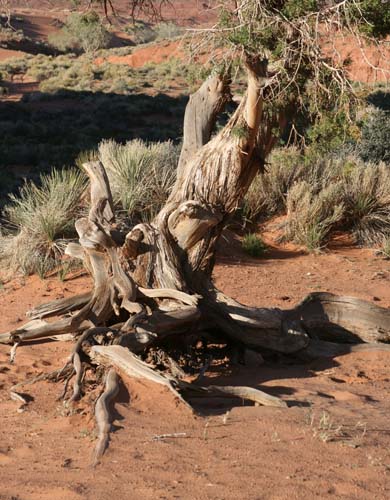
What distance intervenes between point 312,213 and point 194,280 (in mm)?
5012

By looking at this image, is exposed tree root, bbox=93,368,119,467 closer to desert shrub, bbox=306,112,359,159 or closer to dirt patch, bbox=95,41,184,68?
desert shrub, bbox=306,112,359,159

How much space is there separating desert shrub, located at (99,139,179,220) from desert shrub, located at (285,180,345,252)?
6.34 ft

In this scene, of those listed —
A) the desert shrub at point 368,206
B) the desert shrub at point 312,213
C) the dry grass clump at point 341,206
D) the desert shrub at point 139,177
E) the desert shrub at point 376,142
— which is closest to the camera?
the desert shrub at point 139,177

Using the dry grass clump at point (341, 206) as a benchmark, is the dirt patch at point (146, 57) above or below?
above

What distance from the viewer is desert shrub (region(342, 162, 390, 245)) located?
1214 cm

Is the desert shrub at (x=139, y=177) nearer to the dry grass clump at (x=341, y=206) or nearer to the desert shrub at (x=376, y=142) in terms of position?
the dry grass clump at (x=341, y=206)

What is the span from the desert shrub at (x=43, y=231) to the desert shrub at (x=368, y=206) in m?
4.25

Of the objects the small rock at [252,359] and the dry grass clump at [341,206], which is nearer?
the small rock at [252,359]

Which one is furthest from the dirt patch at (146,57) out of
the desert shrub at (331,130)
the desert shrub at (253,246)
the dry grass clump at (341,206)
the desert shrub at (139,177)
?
the desert shrub at (331,130)

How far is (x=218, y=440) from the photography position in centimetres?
466

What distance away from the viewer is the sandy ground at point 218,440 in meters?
3.98

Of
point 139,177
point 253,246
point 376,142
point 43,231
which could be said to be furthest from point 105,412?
point 376,142

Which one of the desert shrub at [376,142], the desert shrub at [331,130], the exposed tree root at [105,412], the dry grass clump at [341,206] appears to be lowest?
the exposed tree root at [105,412]

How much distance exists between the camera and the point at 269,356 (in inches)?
286
